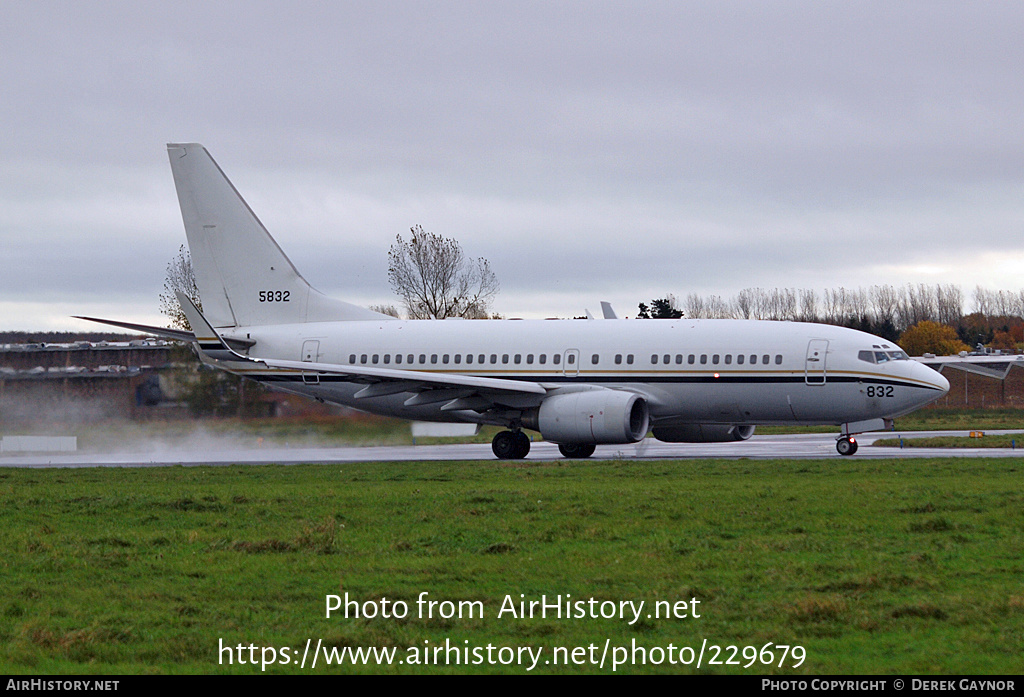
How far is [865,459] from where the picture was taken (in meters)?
29.9

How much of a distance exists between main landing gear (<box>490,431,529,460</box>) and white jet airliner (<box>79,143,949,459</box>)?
0.05 m

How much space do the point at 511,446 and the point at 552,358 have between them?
2837 mm

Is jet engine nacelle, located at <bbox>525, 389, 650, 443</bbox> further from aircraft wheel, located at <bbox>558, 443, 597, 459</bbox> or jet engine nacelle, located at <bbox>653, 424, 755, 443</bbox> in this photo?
jet engine nacelle, located at <bbox>653, 424, 755, 443</bbox>

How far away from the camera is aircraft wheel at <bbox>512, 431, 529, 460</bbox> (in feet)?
112

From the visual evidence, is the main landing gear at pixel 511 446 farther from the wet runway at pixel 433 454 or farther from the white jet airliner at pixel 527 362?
the wet runway at pixel 433 454

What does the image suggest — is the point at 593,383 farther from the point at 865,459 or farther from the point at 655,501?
the point at 655,501

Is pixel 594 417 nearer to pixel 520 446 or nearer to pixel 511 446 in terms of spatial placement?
pixel 520 446

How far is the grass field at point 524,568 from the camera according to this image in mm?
9422

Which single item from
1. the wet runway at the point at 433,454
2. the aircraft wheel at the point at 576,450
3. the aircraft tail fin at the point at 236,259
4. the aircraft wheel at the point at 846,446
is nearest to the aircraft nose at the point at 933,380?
the wet runway at the point at 433,454

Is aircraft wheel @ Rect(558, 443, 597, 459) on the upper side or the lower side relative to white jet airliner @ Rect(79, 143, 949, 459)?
lower

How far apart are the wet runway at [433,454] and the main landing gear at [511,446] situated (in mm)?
422

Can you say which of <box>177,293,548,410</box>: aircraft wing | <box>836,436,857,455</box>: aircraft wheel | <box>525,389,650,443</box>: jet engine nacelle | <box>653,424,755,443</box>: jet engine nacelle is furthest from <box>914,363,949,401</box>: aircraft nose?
<box>177,293,548,410</box>: aircraft wing

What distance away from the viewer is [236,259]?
129 feet

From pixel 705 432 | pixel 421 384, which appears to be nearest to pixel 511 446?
pixel 421 384
